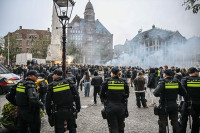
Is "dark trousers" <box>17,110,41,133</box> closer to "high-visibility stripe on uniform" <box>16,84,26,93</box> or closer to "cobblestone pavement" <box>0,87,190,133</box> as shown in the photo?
"high-visibility stripe on uniform" <box>16,84,26,93</box>

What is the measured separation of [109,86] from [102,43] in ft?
275

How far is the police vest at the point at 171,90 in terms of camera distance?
4.32 metres

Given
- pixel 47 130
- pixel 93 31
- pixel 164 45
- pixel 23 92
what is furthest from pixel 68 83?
pixel 93 31

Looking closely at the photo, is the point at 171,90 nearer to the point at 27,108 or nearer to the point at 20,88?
the point at 27,108

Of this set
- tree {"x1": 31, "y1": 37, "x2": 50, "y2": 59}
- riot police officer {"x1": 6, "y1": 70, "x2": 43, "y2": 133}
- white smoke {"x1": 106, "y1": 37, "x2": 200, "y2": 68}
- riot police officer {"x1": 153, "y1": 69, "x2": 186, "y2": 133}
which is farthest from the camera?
tree {"x1": 31, "y1": 37, "x2": 50, "y2": 59}

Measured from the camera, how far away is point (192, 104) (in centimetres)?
457

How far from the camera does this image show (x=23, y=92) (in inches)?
144

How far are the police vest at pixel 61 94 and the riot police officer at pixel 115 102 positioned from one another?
2.96ft

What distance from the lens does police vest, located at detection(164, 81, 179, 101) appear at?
14.2 ft

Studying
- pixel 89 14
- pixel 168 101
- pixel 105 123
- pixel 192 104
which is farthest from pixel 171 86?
pixel 89 14

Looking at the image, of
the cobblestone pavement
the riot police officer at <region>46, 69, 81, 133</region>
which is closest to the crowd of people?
the riot police officer at <region>46, 69, 81, 133</region>

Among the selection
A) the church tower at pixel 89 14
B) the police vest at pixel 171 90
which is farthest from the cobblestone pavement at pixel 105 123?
the church tower at pixel 89 14

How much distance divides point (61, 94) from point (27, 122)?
3.02ft

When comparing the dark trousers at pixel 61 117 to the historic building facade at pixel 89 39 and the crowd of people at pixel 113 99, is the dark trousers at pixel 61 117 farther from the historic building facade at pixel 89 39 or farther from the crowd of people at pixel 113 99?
the historic building facade at pixel 89 39
